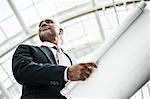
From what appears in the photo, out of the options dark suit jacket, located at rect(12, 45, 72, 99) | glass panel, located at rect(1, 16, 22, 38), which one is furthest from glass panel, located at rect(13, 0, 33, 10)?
dark suit jacket, located at rect(12, 45, 72, 99)

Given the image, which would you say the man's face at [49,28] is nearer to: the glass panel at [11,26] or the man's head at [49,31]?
the man's head at [49,31]

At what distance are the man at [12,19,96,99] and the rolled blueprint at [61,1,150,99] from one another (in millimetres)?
63

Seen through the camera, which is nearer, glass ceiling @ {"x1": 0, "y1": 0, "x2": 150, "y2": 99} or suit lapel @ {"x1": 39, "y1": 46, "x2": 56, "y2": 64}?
suit lapel @ {"x1": 39, "y1": 46, "x2": 56, "y2": 64}

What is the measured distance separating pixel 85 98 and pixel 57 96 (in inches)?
15.7

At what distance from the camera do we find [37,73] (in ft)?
6.64

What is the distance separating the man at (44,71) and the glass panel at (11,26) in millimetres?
6989

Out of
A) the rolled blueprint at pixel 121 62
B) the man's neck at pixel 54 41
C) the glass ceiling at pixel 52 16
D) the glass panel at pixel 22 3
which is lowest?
the glass ceiling at pixel 52 16

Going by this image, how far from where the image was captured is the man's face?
3.06 m

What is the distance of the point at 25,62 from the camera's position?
2.16m

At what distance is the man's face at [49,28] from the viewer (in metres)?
3.06

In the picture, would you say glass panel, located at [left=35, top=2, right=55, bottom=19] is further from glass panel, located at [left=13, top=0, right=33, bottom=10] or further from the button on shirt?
the button on shirt

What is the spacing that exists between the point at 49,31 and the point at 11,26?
703cm

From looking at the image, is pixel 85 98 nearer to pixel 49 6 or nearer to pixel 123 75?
pixel 123 75

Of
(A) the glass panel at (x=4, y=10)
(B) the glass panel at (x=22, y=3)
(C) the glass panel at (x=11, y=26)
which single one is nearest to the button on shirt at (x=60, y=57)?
(A) the glass panel at (x=4, y=10)
